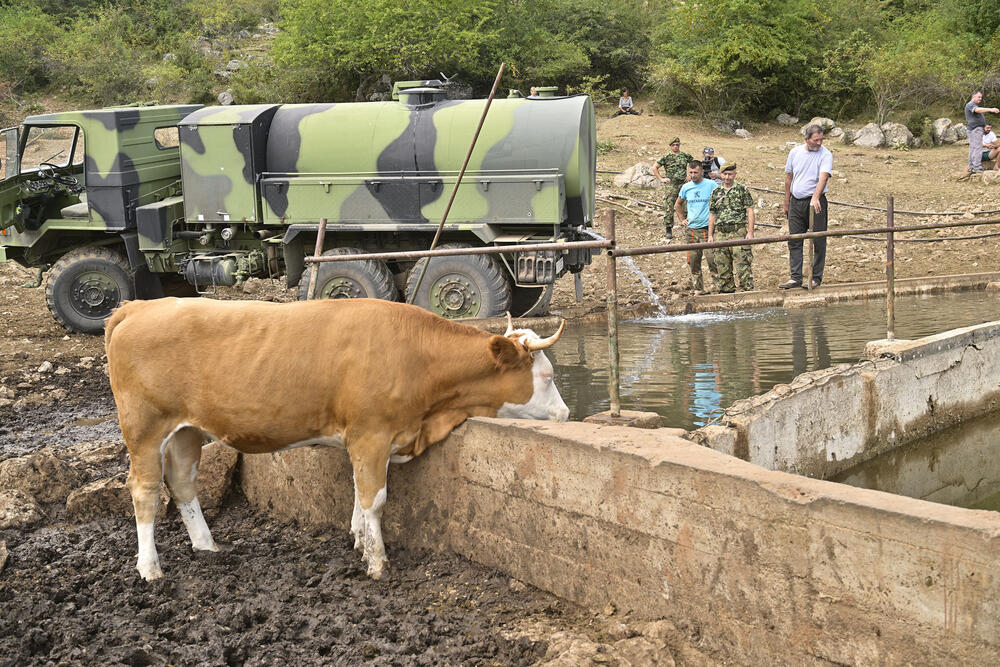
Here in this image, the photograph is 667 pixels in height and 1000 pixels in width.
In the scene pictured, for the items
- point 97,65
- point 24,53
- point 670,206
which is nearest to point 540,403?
point 670,206

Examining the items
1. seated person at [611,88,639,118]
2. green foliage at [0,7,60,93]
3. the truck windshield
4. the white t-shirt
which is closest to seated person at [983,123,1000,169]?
seated person at [611,88,639,118]

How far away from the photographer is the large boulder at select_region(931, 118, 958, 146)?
2542 cm

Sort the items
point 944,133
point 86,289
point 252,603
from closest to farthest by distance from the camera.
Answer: point 252,603 < point 86,289 < point 944,133

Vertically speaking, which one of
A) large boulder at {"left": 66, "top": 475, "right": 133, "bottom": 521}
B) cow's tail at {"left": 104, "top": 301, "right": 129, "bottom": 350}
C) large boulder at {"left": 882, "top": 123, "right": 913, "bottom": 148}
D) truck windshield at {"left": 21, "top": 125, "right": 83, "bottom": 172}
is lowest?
large boulder at {"left": 66, "top": 475, "right": 133, "bottom": 521}

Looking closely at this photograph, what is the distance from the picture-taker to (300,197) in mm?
12266

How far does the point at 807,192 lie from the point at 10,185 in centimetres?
951

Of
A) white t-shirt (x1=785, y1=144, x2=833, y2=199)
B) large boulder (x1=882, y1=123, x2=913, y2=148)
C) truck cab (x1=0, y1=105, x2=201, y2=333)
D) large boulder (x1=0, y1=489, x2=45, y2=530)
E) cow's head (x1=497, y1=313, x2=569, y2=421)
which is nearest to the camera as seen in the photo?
cow's head (x1=497, y1=313, x2=569, y2=421)

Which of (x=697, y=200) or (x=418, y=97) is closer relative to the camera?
(x=418, y=97)

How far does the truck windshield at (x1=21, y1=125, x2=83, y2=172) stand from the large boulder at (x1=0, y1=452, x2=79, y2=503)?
295 inches

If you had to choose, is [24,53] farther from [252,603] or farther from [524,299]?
[252,603]

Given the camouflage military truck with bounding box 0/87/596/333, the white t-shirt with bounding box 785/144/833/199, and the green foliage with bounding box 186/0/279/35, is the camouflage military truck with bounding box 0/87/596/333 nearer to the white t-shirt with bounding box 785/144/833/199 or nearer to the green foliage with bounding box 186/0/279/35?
the white t-shirt with bounding box 785/144/833/199

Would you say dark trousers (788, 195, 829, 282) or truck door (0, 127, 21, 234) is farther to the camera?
truck door (0, 127, 21, 234)

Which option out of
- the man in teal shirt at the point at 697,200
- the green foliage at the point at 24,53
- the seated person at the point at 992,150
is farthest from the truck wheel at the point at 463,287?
the green foliage at the point at 24,53

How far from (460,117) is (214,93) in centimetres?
1894
